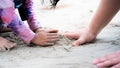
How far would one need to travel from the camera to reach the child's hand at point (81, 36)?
239cm

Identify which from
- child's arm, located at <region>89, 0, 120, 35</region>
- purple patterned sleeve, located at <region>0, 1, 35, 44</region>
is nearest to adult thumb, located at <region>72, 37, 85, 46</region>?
child's arm, located at <region>89, 0, 120, 35</region>

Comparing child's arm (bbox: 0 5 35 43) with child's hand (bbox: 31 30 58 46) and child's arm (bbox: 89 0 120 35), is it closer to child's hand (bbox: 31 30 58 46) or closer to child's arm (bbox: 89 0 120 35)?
child's hand (bbox: 31 30 58 46)

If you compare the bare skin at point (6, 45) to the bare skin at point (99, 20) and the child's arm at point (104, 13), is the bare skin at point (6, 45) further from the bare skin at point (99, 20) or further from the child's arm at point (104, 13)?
the child's arm at point (104, 13)

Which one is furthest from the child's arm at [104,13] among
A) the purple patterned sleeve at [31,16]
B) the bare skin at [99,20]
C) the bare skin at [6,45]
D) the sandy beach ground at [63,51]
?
the bare skin at [6,45]

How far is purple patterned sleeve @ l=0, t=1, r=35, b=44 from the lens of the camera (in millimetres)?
2256

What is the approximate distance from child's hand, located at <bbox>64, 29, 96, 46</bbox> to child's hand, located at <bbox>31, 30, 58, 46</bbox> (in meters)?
0.15

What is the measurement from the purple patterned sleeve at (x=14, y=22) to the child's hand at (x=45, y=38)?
5 centimetres

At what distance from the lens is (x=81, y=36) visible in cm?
246

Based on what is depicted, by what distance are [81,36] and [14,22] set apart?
0.51 m

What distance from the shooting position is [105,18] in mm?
2424

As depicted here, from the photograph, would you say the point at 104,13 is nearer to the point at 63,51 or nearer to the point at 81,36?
the point at 81,36

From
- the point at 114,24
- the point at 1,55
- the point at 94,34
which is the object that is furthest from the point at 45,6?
the point at 1,55

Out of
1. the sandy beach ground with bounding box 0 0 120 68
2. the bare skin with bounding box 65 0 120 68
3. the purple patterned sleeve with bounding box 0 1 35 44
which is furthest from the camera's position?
the bare skin with bounding box 65 0 120 68

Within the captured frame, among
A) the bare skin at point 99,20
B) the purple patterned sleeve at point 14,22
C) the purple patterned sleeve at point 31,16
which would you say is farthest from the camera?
the purple patterned sleeve at point 31,16
